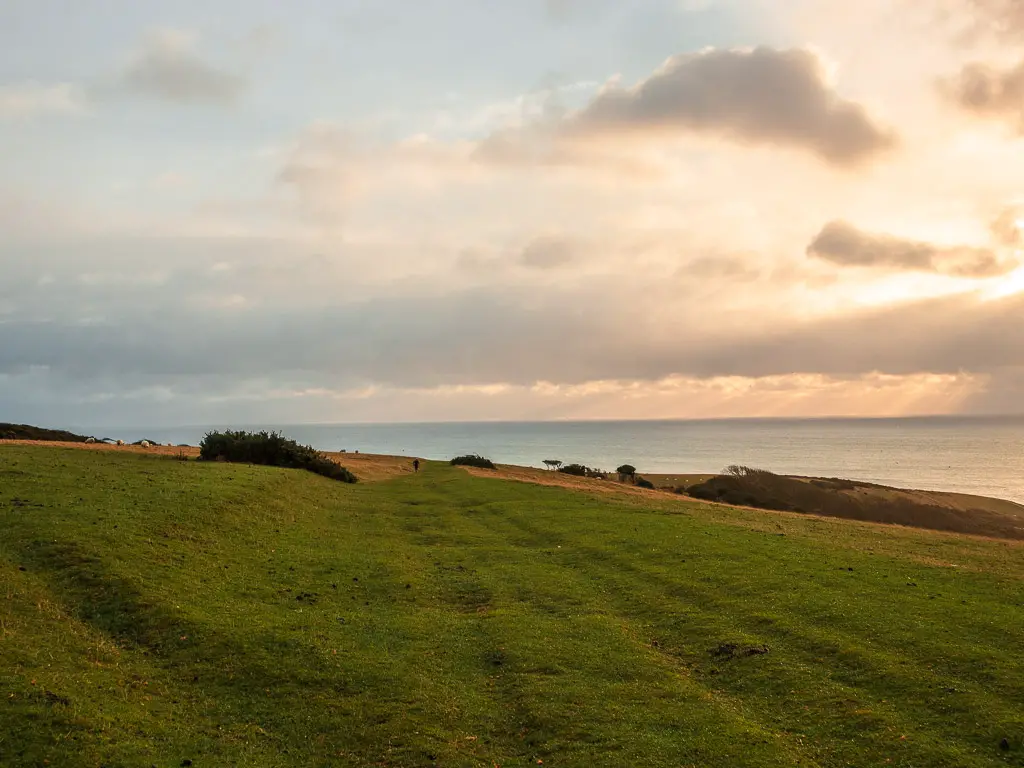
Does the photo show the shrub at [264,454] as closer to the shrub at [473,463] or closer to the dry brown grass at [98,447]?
the dry brown grass at [98,447]

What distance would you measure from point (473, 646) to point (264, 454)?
1532 inches

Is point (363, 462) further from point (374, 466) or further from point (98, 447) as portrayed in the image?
point (98, 447)

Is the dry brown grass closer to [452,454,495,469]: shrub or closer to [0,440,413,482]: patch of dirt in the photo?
[0,440,413,482]: patch of dirt

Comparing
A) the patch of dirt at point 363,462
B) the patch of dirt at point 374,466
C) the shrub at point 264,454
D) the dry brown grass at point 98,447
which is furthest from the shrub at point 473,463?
the dry brown grass at point 98,447

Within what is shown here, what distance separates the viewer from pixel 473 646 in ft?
54.1

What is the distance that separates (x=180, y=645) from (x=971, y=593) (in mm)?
22030

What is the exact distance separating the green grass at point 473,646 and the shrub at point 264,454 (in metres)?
21.3

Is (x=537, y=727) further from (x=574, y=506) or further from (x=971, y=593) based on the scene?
(x=574, y=506)

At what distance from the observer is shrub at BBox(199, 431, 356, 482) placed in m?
50.6

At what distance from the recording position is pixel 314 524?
101ft

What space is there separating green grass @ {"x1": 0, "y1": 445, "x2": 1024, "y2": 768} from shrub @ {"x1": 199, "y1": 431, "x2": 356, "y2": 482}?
21.3 metres

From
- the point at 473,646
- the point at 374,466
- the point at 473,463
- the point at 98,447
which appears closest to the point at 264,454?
the point at 98,447

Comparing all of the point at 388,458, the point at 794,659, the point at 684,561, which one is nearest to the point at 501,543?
the point at 684,561

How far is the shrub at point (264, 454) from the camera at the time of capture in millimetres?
50562
